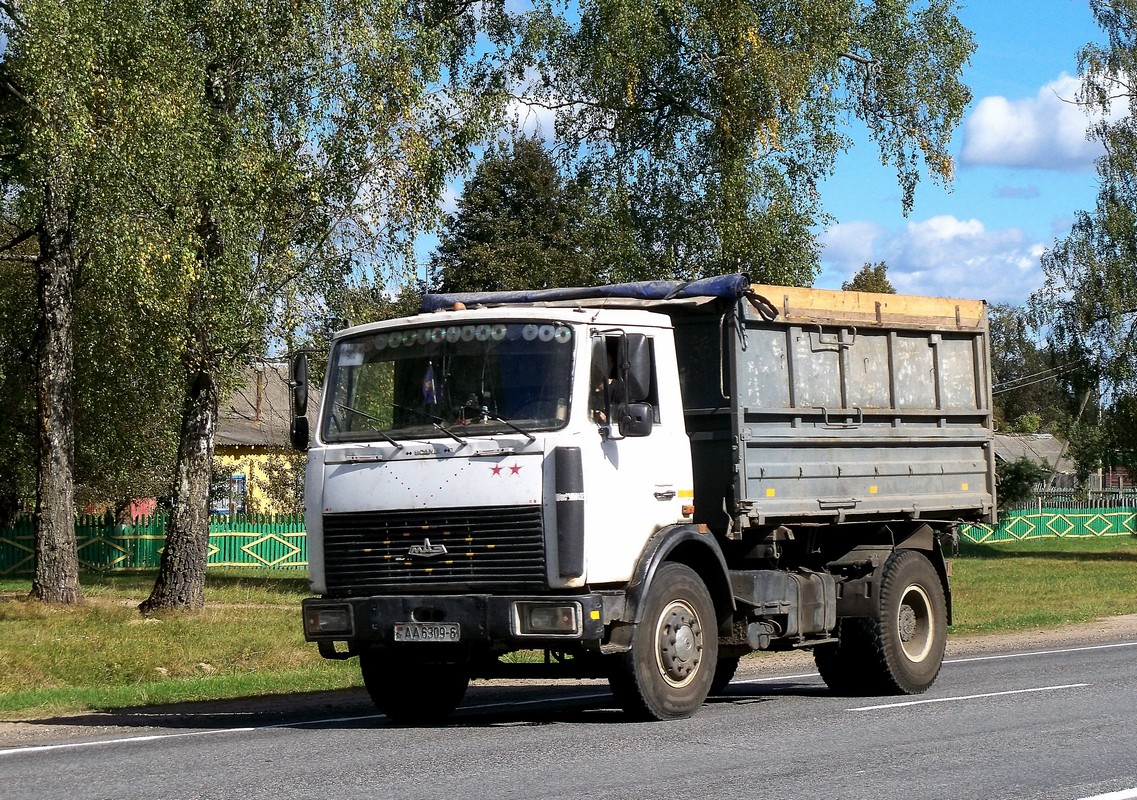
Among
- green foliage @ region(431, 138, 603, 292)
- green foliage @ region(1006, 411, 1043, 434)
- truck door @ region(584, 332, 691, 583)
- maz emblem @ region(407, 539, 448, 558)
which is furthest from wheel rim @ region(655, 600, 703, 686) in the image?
green foliage @ region(1006, 411, 1043, 434)

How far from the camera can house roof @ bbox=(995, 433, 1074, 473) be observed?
3612 inches

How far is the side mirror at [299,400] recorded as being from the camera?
11.0m

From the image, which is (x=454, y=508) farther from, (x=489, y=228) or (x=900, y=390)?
(x=489, y=228)

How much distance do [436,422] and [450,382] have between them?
0.29 metres

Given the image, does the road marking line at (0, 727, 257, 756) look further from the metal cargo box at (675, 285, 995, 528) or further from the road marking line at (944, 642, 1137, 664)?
the road marking line at (944, 642, 1137, 664)

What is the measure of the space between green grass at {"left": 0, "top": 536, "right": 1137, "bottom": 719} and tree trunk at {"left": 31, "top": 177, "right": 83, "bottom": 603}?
842 mm

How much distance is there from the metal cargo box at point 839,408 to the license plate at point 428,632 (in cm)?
238

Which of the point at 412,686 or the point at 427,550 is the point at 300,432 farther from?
the point at 412,686

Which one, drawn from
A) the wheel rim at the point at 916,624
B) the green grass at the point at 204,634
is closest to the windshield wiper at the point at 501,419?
the wheel rim at the point at 916,624

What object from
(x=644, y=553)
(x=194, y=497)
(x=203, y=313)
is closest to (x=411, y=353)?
(x=644, y=553)

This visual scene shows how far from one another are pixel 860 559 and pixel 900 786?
17.6 feet

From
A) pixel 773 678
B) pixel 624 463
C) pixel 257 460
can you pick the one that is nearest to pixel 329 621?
pixel 624 463

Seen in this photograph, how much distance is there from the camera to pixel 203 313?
2250 centimetres

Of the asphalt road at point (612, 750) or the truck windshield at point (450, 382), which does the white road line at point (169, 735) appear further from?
the truck windshield at point (450, 382)
